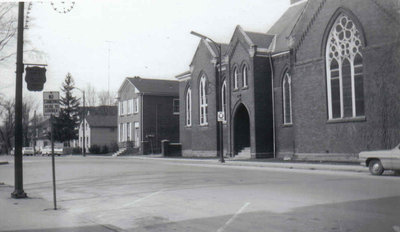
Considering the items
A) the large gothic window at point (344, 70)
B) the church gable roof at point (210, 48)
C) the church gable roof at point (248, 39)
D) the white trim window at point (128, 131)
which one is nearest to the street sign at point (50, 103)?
the large gothic window at point (344, 70)

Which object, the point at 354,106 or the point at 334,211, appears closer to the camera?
the point at 334,211

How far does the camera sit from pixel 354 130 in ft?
84.6

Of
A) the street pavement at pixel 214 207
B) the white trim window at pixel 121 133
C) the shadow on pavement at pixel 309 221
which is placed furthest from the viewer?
the white trim window at pixel 121 133

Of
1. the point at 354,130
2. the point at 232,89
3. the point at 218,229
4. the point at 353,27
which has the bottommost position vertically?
the point at 218,229

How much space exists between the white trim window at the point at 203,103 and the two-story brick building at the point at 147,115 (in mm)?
13183

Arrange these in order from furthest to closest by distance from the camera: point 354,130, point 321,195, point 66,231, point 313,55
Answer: point 313,55
point 354,130
point 321,195
point 66,231

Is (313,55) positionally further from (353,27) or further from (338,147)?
(338,147)

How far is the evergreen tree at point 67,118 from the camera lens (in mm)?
75375

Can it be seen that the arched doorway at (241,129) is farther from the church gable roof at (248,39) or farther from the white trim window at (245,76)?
the church gable roof at (248,39)

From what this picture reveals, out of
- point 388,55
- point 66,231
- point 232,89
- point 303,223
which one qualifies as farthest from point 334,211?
point 232,89

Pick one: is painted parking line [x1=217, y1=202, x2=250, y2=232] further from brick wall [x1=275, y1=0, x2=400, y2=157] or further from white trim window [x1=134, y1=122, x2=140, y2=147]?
white trim window [x1=134, y1=122, x2=140, y2=147]

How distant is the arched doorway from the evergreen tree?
1731 inches

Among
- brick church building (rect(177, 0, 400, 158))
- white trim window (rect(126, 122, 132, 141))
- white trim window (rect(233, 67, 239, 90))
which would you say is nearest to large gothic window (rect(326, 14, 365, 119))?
brick church building (rect(177, 0, 400, 158))

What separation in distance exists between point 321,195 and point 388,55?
14.0m
